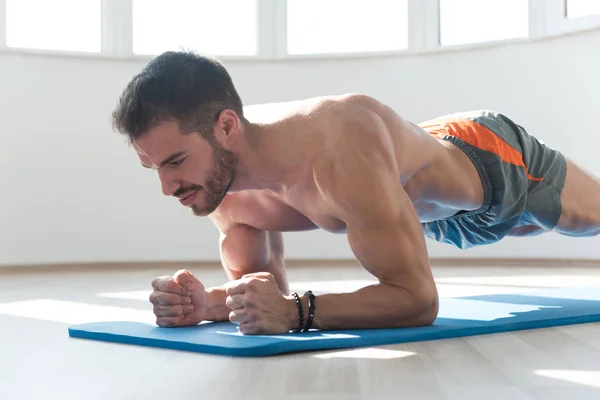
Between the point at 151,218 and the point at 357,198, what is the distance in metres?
3.24

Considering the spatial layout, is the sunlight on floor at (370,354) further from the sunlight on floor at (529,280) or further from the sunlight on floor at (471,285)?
the sunlight on floor at (529,280)

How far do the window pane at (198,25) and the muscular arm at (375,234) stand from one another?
345 centimetres

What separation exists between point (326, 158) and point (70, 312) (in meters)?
1.17

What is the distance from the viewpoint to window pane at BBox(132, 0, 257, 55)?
4.90 m

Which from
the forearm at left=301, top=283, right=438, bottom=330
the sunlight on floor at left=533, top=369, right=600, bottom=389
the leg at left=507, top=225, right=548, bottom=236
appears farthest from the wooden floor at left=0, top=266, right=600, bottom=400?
the leg at left=507, top=225, right=548, bottom=236

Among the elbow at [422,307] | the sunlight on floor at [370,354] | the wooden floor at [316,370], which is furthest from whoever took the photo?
the elbow at [422,307]

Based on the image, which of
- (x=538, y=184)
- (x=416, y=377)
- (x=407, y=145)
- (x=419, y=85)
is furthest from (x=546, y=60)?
(x=416, y=377)

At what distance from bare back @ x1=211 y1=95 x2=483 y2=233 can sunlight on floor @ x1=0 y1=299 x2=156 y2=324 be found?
16.5 inches

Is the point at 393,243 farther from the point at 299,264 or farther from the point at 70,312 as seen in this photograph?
the point at 299,264

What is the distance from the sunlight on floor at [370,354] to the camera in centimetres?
142

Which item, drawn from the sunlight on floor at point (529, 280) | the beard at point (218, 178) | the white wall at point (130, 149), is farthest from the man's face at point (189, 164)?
the white wall at point (130, 149)

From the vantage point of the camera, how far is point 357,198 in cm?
156

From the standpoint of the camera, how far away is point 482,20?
4703mm

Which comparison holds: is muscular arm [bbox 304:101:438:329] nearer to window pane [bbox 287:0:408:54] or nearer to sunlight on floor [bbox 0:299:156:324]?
sunlight on floor [bbox 0:299:156:324]
